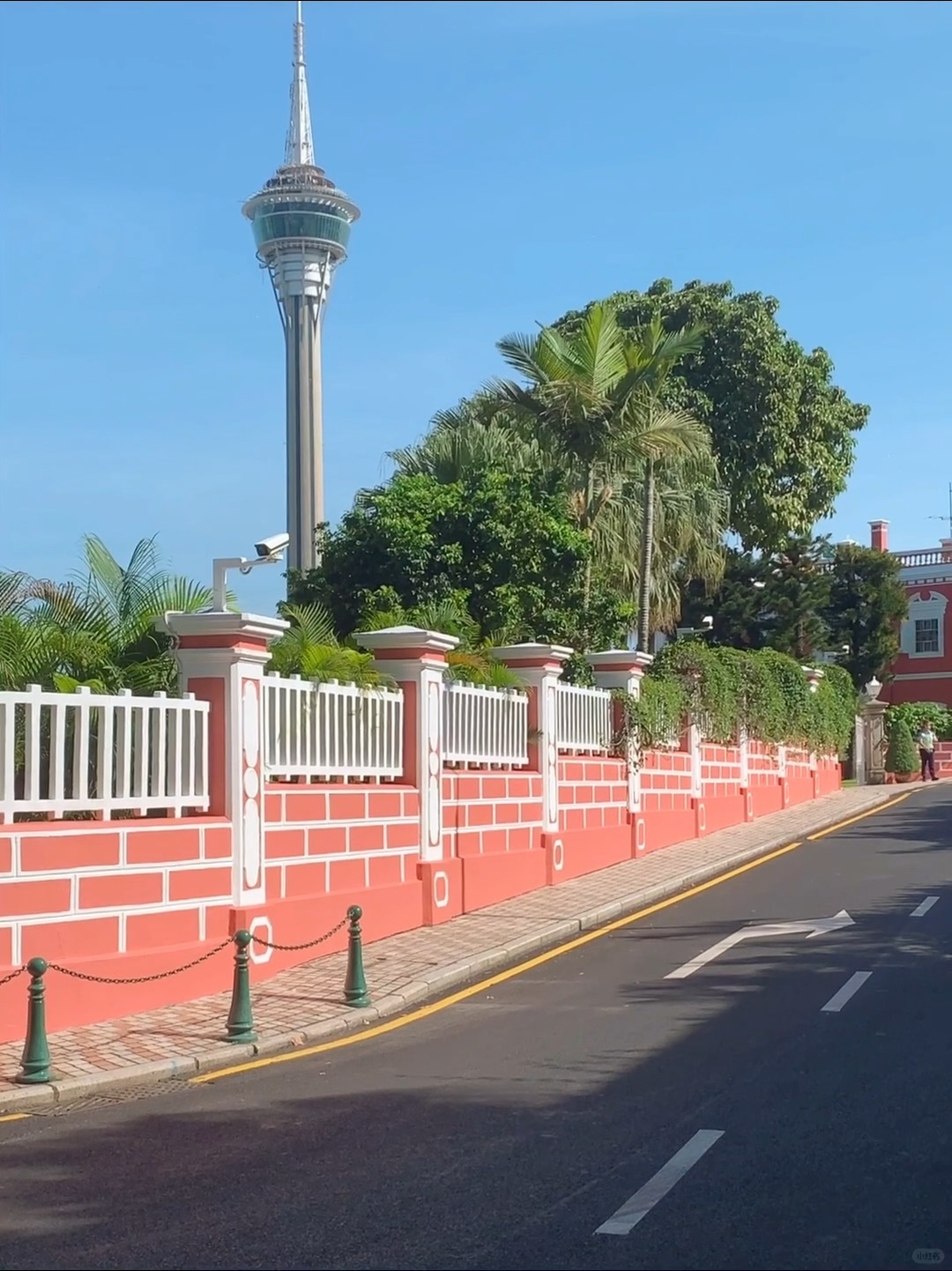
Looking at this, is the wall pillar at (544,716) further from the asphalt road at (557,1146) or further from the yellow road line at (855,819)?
the yellow road line at (855,819)

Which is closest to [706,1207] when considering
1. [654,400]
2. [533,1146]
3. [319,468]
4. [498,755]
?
[533,1146]

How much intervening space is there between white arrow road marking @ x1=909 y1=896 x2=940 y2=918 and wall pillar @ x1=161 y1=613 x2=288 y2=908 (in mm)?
7128

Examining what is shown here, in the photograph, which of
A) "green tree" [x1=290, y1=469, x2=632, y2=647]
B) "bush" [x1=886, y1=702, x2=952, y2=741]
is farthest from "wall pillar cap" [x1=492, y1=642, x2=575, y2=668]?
"bush" [x1=886, y1=702, x2=952, y2=741]

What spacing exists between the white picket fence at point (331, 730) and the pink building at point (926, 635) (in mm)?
49050

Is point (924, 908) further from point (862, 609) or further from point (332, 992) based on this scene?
point (862, 609)

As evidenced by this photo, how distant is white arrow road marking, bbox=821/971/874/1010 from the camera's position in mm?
11000

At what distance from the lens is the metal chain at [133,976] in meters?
10.0

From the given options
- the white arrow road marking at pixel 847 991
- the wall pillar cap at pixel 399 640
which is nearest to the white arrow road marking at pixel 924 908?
the white arrow road marking at pixel 847 991

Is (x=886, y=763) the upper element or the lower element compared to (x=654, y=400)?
lower

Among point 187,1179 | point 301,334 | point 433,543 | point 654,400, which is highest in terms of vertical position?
point 301,334

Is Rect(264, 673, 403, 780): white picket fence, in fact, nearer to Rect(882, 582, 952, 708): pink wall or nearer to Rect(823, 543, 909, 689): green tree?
Rect(823, 543, 909, 689): green tree

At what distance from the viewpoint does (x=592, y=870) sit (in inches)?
802

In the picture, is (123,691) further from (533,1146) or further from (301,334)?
(301,334)

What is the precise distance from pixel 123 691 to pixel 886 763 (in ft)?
125
